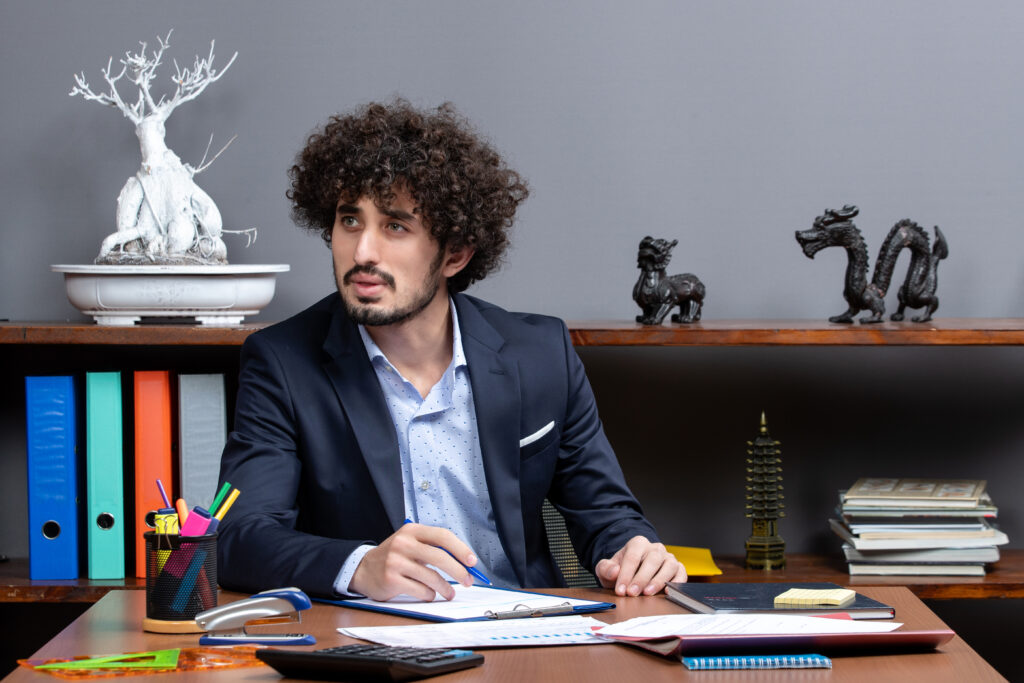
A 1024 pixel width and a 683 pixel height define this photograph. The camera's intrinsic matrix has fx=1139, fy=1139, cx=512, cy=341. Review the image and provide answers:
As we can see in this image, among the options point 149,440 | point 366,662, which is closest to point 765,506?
point 149,440

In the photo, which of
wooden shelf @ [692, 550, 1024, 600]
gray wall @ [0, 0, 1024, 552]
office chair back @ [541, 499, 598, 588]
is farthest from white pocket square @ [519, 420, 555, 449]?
gray wall @ [0, 0, 1024, 552]

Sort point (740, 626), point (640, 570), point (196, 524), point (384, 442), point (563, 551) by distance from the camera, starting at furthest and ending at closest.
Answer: point (563, 551) → point (384, 442) → point (640, 570) → point (196, 524) → point (740, 626)

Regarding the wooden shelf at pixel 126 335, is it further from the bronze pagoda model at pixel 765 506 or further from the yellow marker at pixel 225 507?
the bronze pagoda model at pixel 765 506

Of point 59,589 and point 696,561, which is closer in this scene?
point 59,589

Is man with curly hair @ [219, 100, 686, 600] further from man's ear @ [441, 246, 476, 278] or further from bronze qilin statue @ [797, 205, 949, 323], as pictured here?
bronze qilin statue @ [797, 205, 949, 323]

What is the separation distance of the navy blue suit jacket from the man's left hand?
0.17 m

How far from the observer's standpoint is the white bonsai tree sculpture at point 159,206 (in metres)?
2.13

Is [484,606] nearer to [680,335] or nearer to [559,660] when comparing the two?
[559,660]

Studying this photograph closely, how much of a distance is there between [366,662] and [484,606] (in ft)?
0.99

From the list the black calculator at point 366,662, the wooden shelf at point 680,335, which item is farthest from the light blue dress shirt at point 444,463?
the black calculator at point 366,662

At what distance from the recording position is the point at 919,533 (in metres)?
2.12

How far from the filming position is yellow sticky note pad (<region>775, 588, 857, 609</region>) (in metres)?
1.16

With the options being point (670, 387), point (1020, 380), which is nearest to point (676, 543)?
point (670, 387)

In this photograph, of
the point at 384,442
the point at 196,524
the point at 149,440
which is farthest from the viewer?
the point at 149,440
